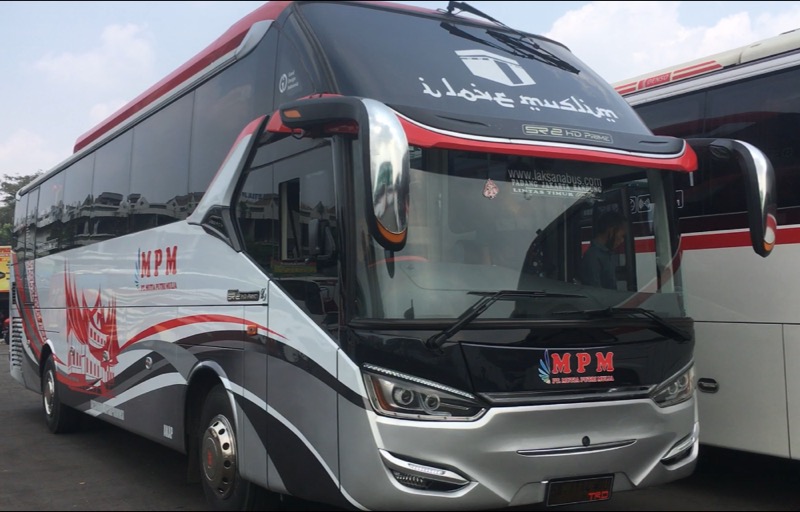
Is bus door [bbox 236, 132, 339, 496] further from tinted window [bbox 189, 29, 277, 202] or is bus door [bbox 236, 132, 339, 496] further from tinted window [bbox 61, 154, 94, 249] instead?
tinted window [bbox 61, 154, 94, 249]

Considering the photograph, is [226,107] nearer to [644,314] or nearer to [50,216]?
[644,314]

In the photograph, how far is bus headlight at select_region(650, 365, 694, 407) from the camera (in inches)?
201

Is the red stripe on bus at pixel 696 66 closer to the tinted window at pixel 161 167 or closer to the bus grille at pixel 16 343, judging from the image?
the tinted window at pixel 161 167

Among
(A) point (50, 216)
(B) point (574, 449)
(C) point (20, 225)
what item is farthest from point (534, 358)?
(C) point (20, 225)

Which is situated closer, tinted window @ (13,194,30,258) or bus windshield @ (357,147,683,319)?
bus windshield @ (357,147,683,319)

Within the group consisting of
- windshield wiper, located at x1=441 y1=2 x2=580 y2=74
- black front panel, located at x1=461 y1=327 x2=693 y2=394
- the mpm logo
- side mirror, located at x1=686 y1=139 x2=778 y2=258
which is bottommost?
black front panel, located at x1=461 y1=327 x2=693 y2=394

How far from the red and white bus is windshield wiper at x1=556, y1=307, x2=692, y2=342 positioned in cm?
2

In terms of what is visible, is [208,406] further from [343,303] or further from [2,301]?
[2,301]

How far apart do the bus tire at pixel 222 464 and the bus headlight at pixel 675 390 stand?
2.69m

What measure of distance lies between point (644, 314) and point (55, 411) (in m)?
8.31

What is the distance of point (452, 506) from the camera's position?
444 centimetres

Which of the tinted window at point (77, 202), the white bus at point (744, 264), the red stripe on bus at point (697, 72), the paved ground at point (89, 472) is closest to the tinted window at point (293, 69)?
the white bus at point (744, 264)

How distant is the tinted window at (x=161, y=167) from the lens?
7.09 metres

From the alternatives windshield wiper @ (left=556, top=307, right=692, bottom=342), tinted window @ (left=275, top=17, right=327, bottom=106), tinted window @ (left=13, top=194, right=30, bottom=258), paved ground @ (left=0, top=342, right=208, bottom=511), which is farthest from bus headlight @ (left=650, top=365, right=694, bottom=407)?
tinted window @ (left=13, top=194, right=30, bottom=258)
